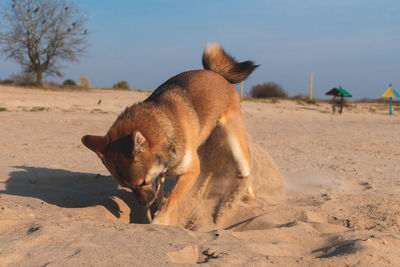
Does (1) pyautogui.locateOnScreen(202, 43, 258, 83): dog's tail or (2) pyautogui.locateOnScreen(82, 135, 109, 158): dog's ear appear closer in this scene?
(2) pyautogui.locateOnScreen(82, 135, 109, 158): dog's ear

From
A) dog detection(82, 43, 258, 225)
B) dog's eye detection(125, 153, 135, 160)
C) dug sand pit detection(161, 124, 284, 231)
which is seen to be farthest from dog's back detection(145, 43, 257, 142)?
dog's eye detection(125, 153, 135, 160)

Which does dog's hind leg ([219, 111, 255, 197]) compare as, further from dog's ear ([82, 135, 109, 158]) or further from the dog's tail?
dog's ear ([82, 135, 109, 158])

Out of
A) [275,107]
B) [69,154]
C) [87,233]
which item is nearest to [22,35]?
[275,107]

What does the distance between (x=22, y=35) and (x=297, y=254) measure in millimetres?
26293

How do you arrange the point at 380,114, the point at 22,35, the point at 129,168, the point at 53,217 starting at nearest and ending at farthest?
the point at 53,217, the point at 129,168, the point at 380,114, the point at 22,35

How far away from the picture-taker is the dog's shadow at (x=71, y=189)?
4.49 meters

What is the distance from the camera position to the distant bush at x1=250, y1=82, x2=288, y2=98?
2931 cm

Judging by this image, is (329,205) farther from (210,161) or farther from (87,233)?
(87,233)

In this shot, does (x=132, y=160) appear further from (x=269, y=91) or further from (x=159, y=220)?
(x=269, y=91)

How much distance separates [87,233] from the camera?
3.04 m

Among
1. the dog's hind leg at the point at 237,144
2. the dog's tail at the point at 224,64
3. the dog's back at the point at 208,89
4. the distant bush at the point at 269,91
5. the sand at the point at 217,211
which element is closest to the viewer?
the sand at the point at 217,211

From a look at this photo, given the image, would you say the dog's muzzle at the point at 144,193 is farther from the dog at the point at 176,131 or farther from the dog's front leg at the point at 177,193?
the dog's front leg at the point at 177,193

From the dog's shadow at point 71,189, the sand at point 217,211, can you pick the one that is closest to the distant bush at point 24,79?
the sand at point 217,211

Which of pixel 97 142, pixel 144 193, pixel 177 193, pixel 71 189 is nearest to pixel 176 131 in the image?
pixel 177 193
